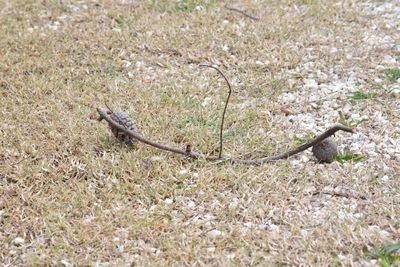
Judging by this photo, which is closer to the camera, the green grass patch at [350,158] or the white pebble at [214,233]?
the white pebble at [214,233]

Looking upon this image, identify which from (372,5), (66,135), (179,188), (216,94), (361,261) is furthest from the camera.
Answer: (372,5)

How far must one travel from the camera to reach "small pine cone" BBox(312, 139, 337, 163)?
2934 mm

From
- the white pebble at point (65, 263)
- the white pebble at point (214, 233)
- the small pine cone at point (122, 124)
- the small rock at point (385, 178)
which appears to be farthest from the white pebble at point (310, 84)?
the white pebble at point (65, 263)

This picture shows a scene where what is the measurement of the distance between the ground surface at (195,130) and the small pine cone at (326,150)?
49mm

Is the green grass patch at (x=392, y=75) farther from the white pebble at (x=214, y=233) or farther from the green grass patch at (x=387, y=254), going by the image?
the white pebble at (x=214, y=233)

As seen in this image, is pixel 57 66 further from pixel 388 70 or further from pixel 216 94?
pixel 388 70

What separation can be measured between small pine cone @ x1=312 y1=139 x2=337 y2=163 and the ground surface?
0.05m

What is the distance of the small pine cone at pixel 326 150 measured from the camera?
2.93 m

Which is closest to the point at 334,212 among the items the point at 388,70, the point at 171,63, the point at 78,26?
the point at 388,70

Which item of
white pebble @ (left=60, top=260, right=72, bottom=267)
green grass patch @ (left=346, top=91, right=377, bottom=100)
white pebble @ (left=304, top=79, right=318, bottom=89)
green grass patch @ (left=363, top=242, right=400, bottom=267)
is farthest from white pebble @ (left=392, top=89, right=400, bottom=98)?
white pebble @ (left=60, top=260, right=72, bottom=267)

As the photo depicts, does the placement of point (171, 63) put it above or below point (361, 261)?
below

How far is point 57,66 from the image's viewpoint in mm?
4090

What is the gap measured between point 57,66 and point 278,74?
150 centimetres

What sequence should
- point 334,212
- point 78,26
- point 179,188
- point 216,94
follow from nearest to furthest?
point 334,212 → point 179,188 → point 216,94 → point 78,26
